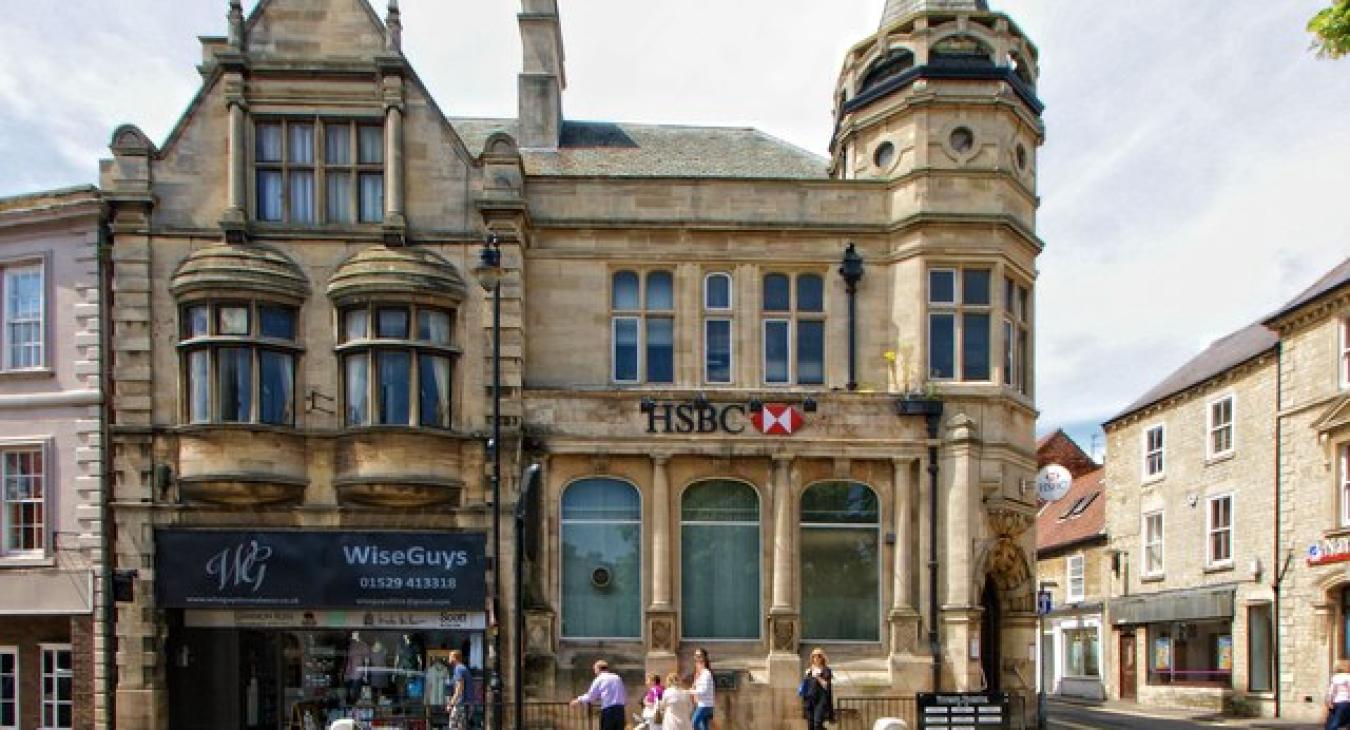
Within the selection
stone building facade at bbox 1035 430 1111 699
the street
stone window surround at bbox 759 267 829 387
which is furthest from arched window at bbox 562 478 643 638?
stone building facade at bbox 1035 430 1111 699

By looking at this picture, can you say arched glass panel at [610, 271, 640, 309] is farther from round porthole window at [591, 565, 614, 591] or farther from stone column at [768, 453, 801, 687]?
round porthole window at [591, 565, 614, 591]

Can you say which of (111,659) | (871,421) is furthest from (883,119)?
(111,659)

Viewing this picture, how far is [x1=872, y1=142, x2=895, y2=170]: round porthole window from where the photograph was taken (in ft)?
76.1

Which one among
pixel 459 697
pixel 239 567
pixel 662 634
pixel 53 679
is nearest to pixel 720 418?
pixel 662 634

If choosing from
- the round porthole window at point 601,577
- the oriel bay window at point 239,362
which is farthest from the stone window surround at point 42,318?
the round porthole window at point 601,577

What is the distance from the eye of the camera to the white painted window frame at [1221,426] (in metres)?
33.4

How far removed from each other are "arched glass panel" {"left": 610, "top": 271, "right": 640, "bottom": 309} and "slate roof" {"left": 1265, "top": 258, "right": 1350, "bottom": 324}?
1663 cm

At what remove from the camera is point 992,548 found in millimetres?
22062

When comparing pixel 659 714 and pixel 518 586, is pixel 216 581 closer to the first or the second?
pixel 518 586

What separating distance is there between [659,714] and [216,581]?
8.06 metres

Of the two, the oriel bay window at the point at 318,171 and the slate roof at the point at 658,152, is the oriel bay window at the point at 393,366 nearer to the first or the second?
the oriel bay window at the point at 318,171

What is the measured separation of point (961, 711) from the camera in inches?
703

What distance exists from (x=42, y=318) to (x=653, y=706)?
503 inches

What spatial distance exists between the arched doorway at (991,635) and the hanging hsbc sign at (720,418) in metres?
5.08
